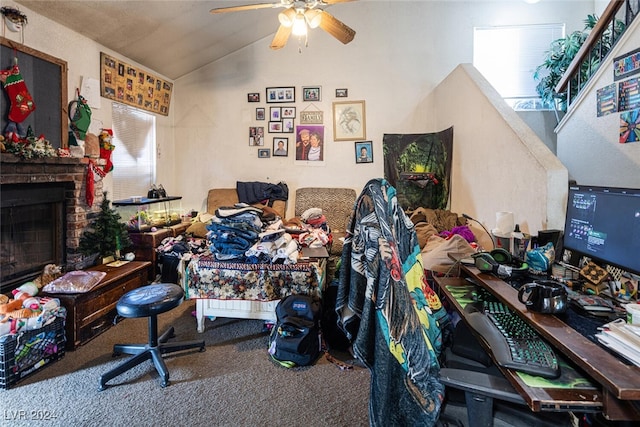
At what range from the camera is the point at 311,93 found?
4.77 meters

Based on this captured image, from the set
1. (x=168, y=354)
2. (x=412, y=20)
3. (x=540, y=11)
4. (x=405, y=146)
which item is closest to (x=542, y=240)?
(x=168, y=354)

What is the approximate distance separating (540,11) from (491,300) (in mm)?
4822

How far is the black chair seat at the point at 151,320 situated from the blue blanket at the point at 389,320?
130 centimetres

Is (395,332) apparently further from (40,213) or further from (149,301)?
(40,213)

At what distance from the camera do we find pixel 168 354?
7.50 ft

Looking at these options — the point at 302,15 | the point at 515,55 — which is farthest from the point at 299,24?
the point at 515,55

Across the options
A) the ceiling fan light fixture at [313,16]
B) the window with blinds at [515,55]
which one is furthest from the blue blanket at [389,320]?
the window with blinds at [515,55]

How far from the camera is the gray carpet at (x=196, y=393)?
5.64 ft

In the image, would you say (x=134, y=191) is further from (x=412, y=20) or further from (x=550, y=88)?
(x=550, y=88)

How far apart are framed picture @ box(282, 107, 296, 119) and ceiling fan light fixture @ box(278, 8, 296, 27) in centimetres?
210

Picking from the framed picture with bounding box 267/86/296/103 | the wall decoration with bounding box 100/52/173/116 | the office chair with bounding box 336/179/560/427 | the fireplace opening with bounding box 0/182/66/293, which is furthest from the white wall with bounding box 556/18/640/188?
the wall decoration with bounding box 100/52/173/116

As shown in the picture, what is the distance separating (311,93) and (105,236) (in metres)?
3.15

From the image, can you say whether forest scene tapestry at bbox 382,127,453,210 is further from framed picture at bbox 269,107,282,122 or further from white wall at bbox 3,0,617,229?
framed picture at bbox 269,107,282,122

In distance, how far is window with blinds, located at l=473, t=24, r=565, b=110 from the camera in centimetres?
453
